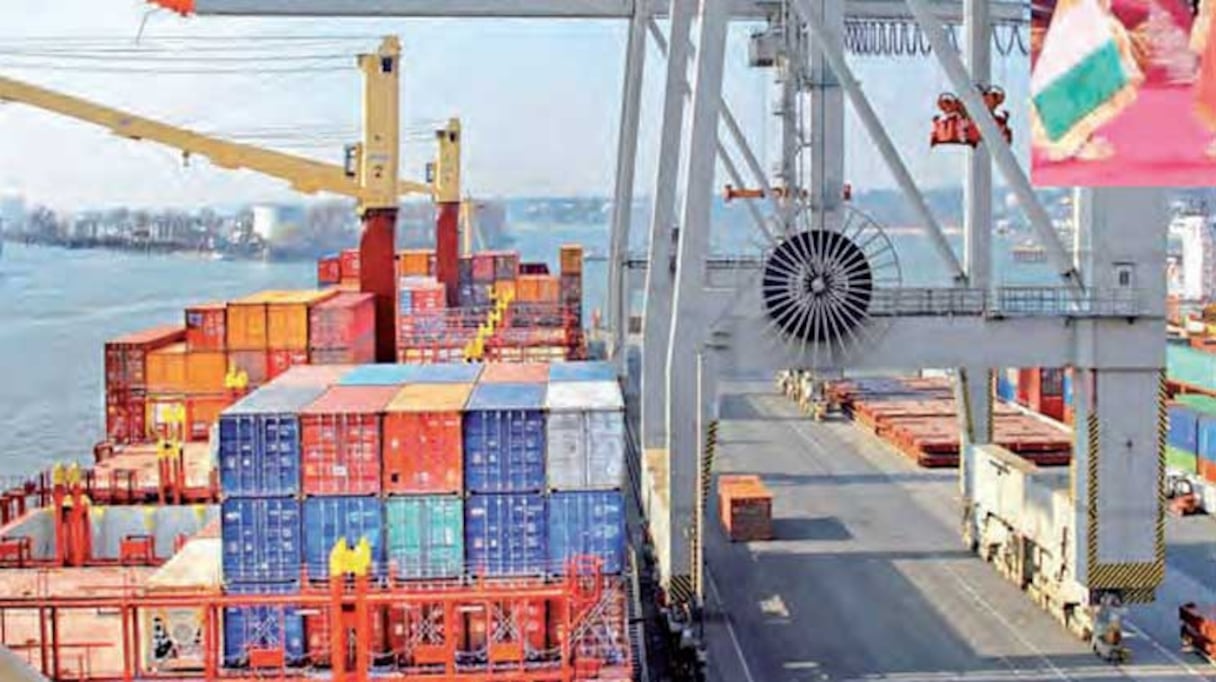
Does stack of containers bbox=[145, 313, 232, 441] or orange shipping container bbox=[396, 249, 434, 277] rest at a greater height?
orange shipping container bbox=[396, 249, 434, 277]

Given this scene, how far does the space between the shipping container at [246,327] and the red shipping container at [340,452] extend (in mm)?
15029

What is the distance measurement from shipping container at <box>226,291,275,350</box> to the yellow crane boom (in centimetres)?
633

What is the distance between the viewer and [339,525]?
17750mm

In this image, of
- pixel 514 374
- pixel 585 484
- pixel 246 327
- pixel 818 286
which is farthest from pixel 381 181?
pixel 585 484

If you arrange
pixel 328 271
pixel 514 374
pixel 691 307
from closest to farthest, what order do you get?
pixel 514 374, pixel 691 307, pixel 328 271

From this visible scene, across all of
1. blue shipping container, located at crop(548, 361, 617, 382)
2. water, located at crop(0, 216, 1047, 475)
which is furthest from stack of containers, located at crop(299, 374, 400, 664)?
water, located at crop(0, 216, 1047, 475)

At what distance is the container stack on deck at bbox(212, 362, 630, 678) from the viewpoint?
17.5 m

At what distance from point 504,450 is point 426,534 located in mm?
1460

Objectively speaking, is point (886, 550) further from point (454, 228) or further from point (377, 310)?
point (454, 228)

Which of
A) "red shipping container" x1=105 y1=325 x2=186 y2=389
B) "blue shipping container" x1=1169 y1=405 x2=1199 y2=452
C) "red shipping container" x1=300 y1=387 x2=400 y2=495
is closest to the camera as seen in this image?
"red shipping container" x1=300 y1=387 x2=400 y2=495

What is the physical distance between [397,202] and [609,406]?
70.1ft

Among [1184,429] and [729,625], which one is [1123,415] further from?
[1184,429]

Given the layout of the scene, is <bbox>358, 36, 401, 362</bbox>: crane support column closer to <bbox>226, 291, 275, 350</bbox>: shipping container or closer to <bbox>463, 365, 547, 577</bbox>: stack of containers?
<bbox>226, 291, 275, 350</bbox>: shipping container

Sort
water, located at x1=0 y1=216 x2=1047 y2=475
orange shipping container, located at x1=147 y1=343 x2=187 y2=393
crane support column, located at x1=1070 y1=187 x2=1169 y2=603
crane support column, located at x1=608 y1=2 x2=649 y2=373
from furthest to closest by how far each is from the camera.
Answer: water, located at x1=0 y1=216 x2=1047 y2=475 < crane support column, located at x1=608 y1=2 x2=649 y2=373 < orange shipping container, located at x1=147 y1=343 x2=187 y2=393 < crane support column, located at x1=1070 y1=187 x2=1169 y2=603
